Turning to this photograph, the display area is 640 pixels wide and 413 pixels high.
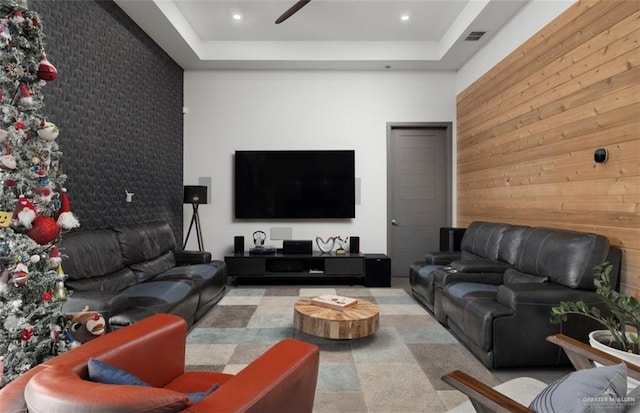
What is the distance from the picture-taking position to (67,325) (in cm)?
174

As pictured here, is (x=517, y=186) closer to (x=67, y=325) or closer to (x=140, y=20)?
(x=67, y=325)

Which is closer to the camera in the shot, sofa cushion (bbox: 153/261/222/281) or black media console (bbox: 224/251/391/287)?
sofa cushion (bbox: 153/261/222/281)

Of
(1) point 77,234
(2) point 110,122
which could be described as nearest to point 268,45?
(2) point 110,122

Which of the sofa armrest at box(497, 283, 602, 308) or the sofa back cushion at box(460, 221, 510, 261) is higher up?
the sofa back cushion at box(460, 221, 510, 261)

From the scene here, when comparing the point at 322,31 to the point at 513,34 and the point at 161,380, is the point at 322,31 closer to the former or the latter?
the point at 513,34

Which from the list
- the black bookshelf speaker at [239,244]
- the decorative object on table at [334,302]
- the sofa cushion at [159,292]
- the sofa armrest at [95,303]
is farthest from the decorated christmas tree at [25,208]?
the black bookshelf speaker at [239,244]

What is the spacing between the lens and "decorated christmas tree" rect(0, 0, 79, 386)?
151 cm

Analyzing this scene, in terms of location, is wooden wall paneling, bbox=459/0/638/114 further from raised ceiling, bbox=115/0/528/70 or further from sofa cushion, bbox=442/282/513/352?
sofa cushion, bbox=442/282/513/352

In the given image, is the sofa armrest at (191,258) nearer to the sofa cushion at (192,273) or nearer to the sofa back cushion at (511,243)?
the sofa cushion at (192,273)

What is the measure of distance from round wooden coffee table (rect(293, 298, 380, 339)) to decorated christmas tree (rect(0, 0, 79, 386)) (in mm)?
1584

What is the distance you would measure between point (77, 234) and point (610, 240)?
13.7 feet

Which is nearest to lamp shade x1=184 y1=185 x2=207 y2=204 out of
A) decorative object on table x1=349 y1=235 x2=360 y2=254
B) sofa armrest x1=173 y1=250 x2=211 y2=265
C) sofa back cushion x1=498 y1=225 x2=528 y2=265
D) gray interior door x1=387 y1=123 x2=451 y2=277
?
sofa armrest x1=173 y1=250 x2=211 y2=265

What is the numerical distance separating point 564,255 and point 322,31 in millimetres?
3985

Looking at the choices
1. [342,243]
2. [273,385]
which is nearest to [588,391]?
[273,385]
